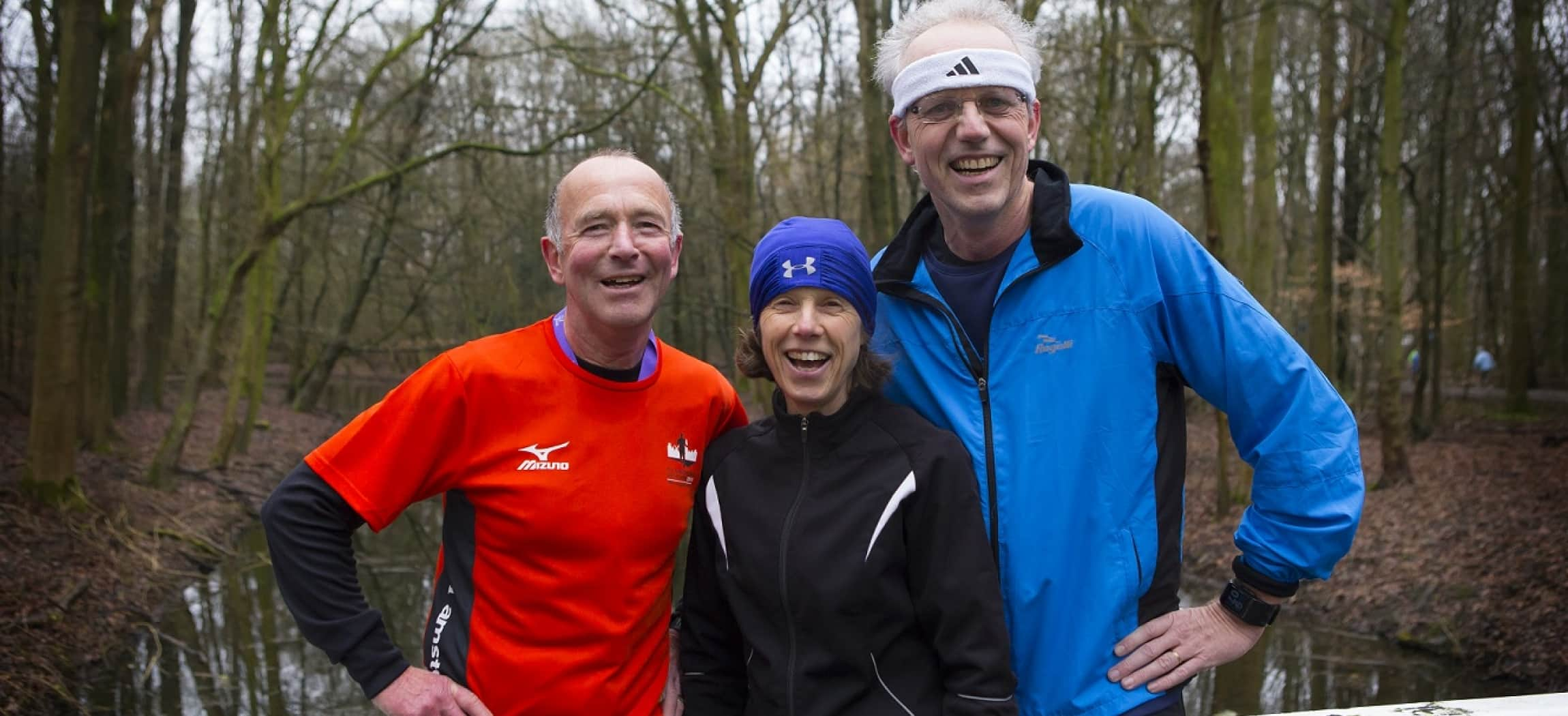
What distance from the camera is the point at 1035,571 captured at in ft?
7.41

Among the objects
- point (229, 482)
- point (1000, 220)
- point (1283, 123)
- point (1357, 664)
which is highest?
Answer: point (1283, 123)

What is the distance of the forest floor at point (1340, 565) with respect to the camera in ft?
24.7

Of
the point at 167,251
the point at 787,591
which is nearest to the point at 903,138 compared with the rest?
the point at 787,591

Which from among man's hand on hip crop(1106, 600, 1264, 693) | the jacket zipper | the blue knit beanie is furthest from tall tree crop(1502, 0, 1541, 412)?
the jacket zipper

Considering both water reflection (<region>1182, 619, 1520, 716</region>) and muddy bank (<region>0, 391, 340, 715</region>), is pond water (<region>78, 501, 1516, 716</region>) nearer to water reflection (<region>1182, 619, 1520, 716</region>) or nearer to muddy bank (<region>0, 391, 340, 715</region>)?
water reflection (<region>1182, 619, 1520, 716</region>)

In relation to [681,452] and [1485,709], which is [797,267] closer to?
[681,452]

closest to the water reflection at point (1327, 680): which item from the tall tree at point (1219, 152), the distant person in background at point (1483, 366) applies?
the tall tree at point (1219, 152)

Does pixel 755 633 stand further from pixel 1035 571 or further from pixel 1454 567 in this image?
pixel 1454 567

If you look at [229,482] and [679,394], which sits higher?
[679,394]

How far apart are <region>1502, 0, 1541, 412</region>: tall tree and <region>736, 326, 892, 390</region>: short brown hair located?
14.8 metres

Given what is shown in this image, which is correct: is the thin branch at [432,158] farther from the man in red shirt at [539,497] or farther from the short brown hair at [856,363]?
the short brown hair at [856,363]

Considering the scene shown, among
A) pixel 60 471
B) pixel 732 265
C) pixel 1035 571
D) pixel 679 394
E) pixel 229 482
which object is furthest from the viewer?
pixel 732 265

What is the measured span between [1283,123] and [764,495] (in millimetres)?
24769

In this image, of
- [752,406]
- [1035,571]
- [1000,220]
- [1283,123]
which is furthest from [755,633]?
[1283,123]
